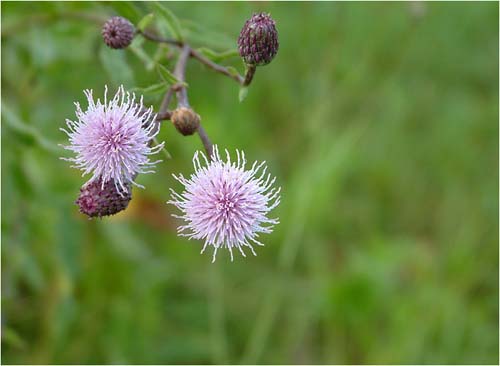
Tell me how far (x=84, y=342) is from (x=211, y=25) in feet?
6.91

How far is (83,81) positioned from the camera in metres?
3.57

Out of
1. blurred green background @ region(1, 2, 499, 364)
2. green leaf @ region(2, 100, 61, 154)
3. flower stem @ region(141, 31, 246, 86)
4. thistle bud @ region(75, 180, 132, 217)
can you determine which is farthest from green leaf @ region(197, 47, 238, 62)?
green leaf @ region(2, 100, 61, 154)

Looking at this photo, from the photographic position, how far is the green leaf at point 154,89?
6.58 ft

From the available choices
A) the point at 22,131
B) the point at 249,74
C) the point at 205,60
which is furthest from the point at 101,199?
the point at 22,131

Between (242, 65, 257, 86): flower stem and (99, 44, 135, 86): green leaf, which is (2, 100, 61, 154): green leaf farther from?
(242, 65, 257, 86): flower stem

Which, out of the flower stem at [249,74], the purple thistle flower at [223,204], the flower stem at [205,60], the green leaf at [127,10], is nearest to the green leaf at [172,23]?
the flower stem at [205,60]

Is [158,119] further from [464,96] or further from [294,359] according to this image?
[464,96]

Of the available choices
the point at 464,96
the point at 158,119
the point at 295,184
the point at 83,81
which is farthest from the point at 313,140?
the point at 158,119

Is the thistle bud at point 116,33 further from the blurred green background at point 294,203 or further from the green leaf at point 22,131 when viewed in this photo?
the green leaf at point 22,131

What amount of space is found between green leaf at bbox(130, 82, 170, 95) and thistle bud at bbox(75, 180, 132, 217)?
11.4 inches

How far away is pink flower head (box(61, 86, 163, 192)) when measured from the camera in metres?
1.91

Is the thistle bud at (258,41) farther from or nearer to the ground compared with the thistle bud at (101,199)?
farther from the ground

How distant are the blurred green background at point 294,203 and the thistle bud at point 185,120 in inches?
23.7

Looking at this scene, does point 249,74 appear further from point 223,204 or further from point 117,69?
point 117,69
